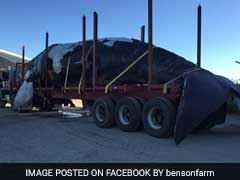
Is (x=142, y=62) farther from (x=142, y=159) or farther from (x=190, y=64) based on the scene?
(x=142, y=159)

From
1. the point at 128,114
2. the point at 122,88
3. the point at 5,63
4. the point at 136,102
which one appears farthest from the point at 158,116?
the point at 5,63

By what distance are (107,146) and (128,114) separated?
7.03 ft

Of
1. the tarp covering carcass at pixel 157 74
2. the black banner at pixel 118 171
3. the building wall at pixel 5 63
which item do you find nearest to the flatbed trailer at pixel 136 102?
the tarp covering carcass at pixel 157 74

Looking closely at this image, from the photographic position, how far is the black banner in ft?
15.1

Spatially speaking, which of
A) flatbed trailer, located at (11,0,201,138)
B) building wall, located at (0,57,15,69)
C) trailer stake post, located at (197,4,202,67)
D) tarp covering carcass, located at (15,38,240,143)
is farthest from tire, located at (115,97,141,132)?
building wall, located at (0,57,15,69)

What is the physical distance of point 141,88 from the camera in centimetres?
890

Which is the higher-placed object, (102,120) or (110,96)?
(110,96)

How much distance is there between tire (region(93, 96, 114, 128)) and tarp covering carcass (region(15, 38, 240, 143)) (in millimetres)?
894

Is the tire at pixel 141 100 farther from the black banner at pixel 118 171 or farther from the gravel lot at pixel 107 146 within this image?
the black banner at pixel 118 171

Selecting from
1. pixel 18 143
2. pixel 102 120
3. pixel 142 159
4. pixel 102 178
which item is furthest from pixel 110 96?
pixel 102 178

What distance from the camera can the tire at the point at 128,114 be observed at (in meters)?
8.45

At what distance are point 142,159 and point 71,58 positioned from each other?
24.0 ft

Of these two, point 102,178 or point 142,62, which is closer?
point 102,178

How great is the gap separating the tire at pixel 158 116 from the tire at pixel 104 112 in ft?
4.98
